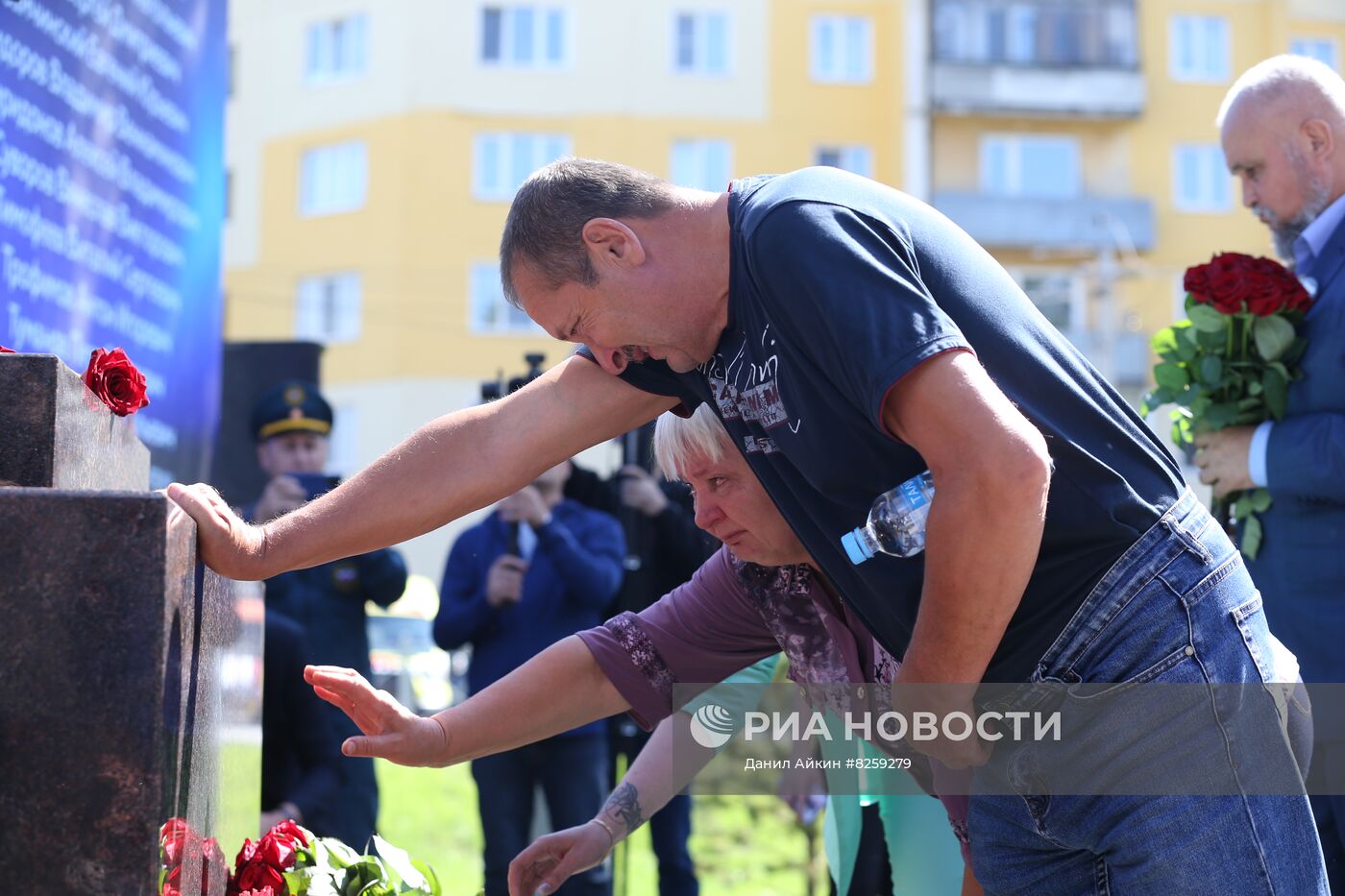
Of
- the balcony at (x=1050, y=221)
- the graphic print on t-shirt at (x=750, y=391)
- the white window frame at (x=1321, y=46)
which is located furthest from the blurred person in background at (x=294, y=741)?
the white window frame at (x=1321, y=46)

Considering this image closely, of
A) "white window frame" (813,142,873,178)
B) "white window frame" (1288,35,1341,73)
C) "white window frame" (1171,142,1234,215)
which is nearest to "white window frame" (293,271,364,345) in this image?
"white window frame" (813,142,873,178)

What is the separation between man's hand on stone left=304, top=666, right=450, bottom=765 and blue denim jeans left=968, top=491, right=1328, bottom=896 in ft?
3.29

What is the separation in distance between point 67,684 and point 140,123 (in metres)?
2.85

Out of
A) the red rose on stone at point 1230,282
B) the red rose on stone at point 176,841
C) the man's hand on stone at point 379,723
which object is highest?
the red rose on stone at point 1230,282

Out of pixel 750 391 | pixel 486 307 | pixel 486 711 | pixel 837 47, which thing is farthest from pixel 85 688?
pixel 837 47

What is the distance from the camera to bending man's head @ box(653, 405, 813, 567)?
8.68 ft

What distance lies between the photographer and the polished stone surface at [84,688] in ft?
5.59

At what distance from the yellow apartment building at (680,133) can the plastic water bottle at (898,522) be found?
23.1m

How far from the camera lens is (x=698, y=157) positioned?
25.6 metres

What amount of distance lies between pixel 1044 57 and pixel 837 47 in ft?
12.1

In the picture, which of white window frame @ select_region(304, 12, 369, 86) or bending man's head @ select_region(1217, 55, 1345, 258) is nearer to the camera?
bending man's head @ select_region(1217, 55, 1345, 258)

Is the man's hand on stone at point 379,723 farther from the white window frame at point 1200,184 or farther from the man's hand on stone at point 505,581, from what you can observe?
the white window frame at point 1200,184

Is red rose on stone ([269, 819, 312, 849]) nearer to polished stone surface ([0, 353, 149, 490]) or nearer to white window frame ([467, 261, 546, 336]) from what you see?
polished stone surface ([0, 353, 149, 490])

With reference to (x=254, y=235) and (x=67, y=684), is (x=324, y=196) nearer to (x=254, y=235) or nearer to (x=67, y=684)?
(x=254, y=235)
